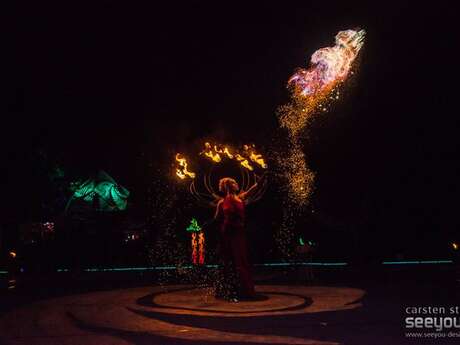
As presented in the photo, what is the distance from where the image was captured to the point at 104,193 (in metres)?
43.5

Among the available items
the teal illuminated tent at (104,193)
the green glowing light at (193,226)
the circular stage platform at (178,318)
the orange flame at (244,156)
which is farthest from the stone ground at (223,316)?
the teal illuminated tent at (104,193)

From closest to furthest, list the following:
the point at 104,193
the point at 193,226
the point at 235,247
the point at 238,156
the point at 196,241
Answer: the point at 238,156 → the point at 235,247 → the point at 196,241 → the point at 193,226 → the point at 104,193

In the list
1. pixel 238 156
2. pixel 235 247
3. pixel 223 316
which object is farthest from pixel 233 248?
pixel 223 316

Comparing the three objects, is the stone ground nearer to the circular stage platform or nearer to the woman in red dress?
the circular stage platform

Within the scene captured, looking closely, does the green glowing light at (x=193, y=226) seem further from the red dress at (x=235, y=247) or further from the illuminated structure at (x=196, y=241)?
the red dress at (x=235, y=247)

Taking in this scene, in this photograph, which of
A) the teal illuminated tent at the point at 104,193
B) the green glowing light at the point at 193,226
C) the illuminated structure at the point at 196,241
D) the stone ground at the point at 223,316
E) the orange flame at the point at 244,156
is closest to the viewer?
the stone ground at the point at 223,316

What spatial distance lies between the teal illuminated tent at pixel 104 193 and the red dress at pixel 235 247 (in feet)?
94.5

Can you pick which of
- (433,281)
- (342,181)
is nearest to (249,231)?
(342,181)

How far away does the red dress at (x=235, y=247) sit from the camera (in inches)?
557

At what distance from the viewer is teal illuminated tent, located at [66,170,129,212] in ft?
139

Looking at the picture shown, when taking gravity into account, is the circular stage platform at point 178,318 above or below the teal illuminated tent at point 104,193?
below

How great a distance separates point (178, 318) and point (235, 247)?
2876 millimetres

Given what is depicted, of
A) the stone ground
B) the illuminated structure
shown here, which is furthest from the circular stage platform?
the illuminated structure

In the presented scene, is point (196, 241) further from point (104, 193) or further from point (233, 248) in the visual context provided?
point (233, 248)
